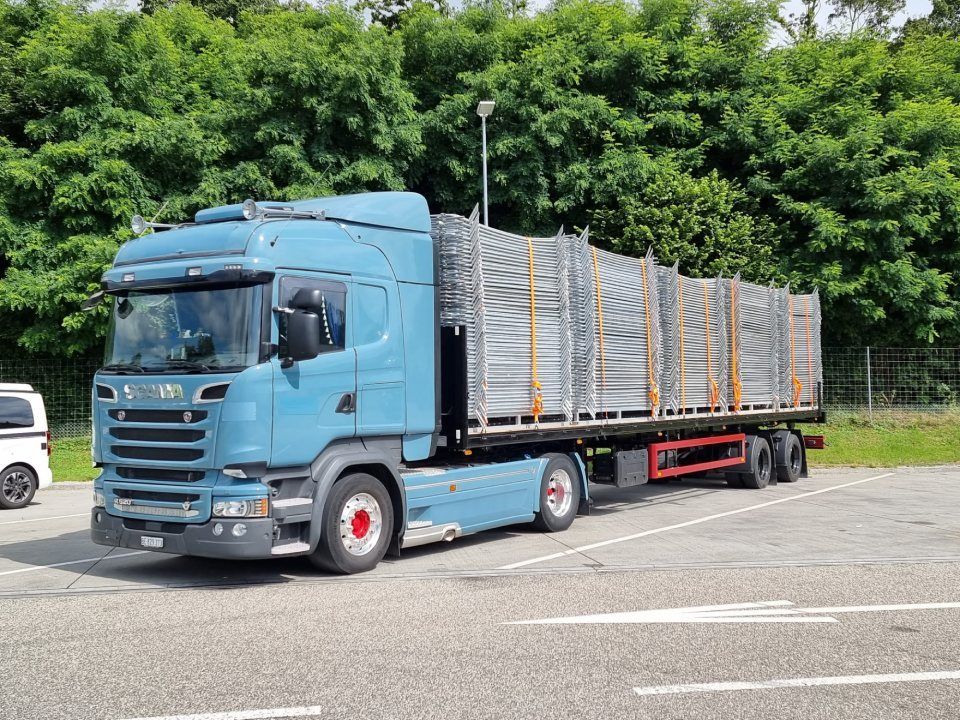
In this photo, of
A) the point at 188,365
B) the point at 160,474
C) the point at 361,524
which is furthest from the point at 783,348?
the point at 160,474

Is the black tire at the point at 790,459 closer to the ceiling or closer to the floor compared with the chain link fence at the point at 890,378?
closer to the floor

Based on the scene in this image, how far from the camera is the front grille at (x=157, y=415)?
7.54 m

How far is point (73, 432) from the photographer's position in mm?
22047

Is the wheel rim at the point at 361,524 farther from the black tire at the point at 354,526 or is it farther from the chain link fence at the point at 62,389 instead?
the chain link fence at the point at 62,389

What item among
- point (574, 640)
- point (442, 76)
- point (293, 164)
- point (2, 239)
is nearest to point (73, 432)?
point (2, 239)

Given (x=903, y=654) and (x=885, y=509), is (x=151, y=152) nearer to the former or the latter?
(x=885, y=509)

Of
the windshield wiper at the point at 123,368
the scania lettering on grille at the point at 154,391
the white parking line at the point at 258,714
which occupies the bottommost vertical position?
the white parking line at the point at 258,714

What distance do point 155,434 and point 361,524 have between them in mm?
2011

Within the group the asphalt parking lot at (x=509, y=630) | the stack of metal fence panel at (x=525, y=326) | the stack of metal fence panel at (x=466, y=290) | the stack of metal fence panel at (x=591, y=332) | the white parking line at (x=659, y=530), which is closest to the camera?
the asphalt parking lot at (x=509, y=630)

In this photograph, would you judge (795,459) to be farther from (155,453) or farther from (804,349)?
(155,453)

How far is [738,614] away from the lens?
21.9 ft

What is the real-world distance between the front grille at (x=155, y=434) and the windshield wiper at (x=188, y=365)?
526 millimetres

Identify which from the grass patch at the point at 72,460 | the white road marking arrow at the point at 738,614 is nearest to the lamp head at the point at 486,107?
the grass patch at the point at 72,460

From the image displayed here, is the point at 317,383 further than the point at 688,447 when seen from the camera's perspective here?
No
